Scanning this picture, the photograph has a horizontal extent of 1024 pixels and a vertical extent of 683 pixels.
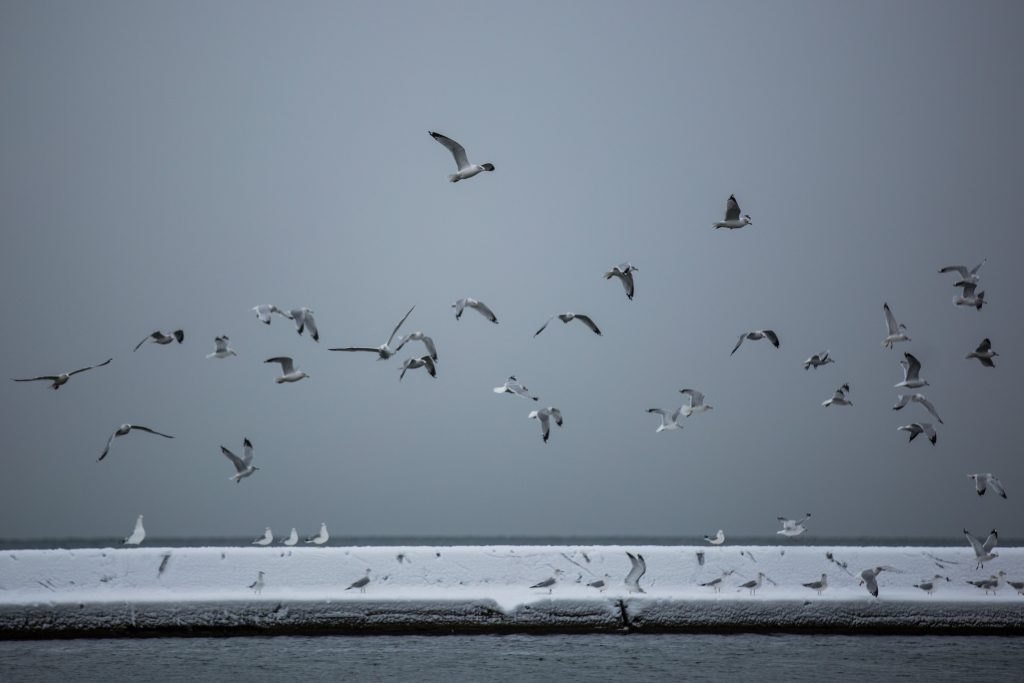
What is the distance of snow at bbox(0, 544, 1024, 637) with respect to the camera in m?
11.2

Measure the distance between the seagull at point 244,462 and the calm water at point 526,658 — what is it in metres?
1.99

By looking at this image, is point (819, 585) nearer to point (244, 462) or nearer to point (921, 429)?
point (921, 429)

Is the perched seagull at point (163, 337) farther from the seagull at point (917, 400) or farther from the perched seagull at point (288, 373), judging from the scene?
the seagull at point (917, 400)

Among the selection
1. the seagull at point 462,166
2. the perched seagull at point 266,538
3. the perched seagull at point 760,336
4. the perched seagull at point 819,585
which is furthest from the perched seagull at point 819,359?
the perched seagull at point 266,538

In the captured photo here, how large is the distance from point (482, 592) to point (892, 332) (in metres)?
5.74

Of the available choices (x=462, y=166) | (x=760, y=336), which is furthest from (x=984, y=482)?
(x=462, y=166)

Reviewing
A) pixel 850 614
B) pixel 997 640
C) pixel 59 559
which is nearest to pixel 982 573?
pixel 997 640

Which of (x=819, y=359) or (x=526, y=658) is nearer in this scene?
(x=526, y=658)

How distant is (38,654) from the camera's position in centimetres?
1014

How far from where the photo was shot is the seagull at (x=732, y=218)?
11.0 m

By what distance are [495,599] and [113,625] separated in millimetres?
4170

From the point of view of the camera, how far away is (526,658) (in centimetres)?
1020

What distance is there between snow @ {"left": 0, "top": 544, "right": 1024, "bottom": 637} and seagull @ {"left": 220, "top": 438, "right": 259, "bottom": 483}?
92cm

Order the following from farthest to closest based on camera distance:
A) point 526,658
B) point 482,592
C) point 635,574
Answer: point 635,574 → point 482,592 → point 526,658
